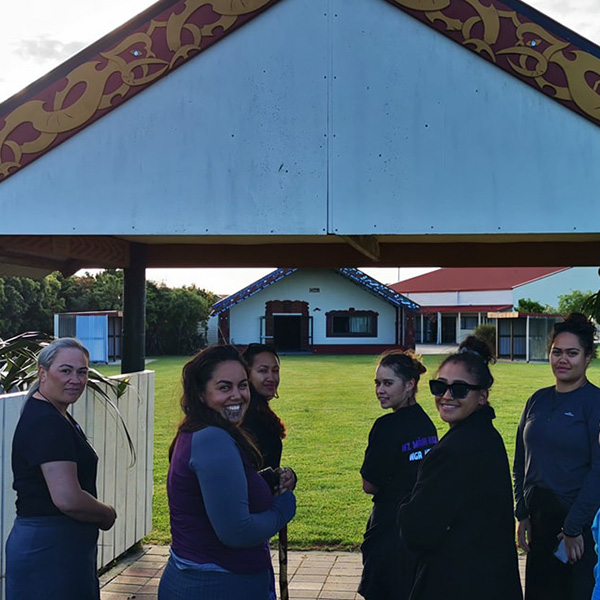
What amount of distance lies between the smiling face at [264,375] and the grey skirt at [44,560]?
1.14 metres

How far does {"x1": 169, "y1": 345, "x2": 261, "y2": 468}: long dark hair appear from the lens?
2.54 m

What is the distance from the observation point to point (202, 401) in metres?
2.60

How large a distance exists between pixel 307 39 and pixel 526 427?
7.00 feet

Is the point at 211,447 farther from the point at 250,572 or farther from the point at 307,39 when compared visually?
the point at 307,39

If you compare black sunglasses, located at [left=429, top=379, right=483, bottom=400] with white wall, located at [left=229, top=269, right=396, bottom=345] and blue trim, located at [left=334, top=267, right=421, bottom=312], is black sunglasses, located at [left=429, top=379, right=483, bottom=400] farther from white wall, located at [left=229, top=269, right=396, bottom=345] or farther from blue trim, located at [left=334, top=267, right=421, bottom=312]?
white wall, located at [left=229, top=269, right=396, bottom=345]

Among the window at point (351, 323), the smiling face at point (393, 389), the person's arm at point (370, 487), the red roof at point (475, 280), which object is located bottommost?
the person's arm at point (370, 487)

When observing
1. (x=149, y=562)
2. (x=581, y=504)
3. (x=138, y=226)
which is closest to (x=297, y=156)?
(x=138, y=226)

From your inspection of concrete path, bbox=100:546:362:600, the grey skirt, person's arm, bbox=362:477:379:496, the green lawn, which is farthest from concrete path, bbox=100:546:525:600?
the grey skirt

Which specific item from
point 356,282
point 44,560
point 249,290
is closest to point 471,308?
point 356,282

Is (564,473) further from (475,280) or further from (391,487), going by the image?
(475,280)

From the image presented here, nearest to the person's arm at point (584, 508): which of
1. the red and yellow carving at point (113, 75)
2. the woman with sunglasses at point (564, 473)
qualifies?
the woman with sunglasses at point (564, 473)

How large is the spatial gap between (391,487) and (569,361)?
40.7 inches

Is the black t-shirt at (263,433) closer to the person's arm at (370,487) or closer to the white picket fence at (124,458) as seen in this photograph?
the person's arm at (370,487)

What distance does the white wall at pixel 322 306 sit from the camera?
3738 centimetres
